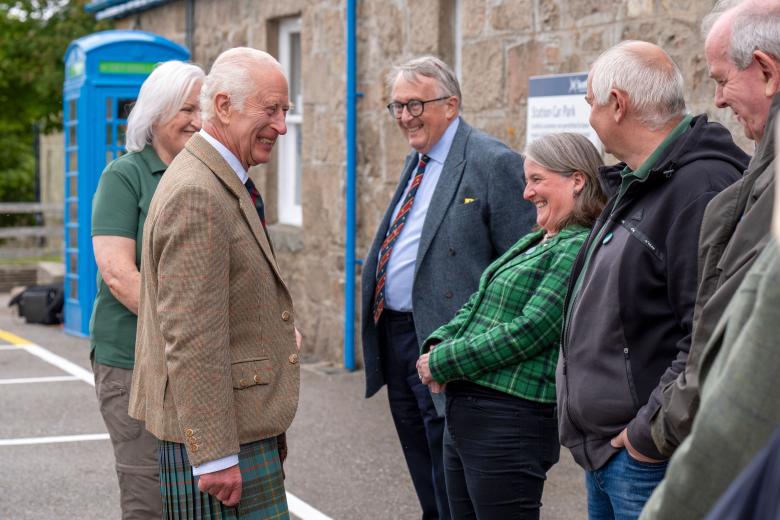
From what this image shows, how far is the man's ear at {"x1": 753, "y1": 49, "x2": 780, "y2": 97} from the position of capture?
2473 millimetres

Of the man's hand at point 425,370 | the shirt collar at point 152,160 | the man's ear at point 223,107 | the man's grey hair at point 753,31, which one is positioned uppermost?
the man's grey hair at point 753,31

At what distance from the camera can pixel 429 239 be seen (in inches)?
171

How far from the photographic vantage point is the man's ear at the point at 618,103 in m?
2.99

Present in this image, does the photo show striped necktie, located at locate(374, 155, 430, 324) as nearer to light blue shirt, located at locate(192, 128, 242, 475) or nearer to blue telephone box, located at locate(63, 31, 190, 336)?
light blue shirt, located at locate(192, 128, 242, 475)

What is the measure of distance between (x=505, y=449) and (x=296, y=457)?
3.15 meters

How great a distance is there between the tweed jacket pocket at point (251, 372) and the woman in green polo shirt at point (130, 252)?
86cm

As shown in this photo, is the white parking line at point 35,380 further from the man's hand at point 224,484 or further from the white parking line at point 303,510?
the man's hand at point 224,484

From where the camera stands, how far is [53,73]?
15.6m

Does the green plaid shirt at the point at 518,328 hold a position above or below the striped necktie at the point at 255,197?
below

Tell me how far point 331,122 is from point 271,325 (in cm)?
666

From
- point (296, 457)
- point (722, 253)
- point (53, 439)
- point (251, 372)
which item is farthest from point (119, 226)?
point (53, 439)

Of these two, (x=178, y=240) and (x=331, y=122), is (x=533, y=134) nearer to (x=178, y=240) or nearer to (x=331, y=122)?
(x=331, y=122)

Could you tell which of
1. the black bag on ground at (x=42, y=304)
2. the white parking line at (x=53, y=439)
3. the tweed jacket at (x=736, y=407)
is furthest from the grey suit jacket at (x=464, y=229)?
the black bag on ground at (x=42, y=304)

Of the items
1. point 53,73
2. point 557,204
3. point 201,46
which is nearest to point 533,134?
point 557,204
